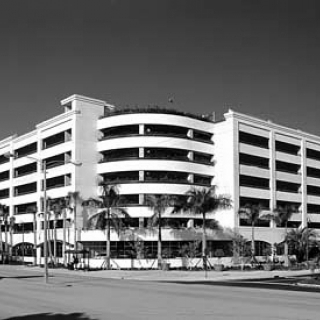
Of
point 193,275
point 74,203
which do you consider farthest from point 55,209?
point 193,275

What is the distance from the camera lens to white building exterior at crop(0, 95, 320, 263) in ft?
246

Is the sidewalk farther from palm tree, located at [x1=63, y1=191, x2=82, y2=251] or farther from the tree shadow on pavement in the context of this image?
the tree shadow on pavement

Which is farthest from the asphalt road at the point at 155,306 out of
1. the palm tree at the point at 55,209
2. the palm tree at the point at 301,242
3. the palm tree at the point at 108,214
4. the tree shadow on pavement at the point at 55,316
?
the palm tree at the point at 301,242

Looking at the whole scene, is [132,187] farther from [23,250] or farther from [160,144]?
[23,250]

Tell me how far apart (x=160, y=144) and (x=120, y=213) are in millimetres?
11236

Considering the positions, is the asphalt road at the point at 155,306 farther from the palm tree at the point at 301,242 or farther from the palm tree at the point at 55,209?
the palm tree at the point at 301,242

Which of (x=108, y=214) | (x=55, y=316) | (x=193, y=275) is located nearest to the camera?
(x=55, y=316)

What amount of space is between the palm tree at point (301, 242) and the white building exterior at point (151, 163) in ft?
15.4

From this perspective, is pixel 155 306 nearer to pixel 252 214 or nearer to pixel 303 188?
pixel 252 214

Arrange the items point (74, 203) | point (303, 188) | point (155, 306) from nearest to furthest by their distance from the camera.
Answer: point (155, 306)
point (74, 203)
point (303, 188)

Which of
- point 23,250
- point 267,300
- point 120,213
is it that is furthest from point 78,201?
point 267,300

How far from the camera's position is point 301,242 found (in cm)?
7812

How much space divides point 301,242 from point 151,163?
23.9 meters

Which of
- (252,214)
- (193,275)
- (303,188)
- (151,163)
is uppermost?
(151,163)
